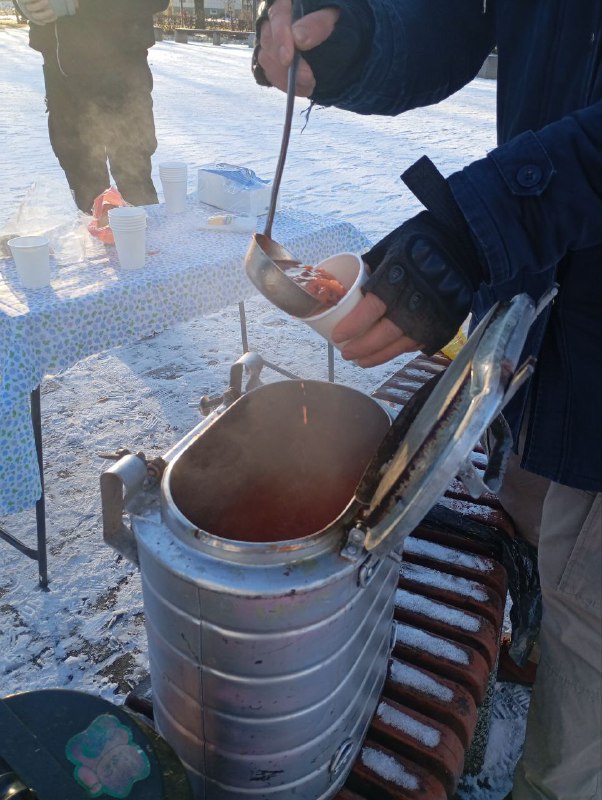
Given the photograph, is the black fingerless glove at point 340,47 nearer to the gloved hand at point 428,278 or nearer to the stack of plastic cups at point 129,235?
the gloved hand at point 428,278

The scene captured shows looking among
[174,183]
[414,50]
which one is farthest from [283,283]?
[174,183]

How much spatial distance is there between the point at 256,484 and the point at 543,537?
0.68 meters

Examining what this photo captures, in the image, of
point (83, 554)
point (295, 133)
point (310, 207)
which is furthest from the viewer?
point (295, 133)

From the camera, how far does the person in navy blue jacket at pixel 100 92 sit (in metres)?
4.15

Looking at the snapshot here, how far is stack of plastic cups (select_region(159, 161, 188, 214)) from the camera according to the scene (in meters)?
2.89

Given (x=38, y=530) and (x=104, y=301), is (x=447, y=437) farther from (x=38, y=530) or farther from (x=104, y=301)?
(x=38, y=530)

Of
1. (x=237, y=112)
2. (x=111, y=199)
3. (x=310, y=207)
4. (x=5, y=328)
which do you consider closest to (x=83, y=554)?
(x=5, y=328)

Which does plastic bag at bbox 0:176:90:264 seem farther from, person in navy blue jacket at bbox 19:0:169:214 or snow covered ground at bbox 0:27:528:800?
person in navy blue jacket at bbox 19:0:169:214

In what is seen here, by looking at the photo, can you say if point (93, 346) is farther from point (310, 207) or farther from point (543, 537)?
point (310, 207)

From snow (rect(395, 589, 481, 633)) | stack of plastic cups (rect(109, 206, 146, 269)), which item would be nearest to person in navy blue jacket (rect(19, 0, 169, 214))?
stack of plastic cups (rect(109, 206, 146, 269))

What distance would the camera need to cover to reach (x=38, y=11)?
148 inches

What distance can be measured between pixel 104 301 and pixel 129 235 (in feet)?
1.03

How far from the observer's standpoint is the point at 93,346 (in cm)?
226

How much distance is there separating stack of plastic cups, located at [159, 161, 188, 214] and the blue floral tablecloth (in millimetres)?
56
